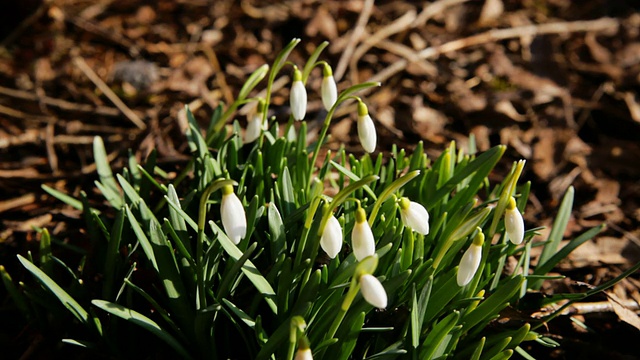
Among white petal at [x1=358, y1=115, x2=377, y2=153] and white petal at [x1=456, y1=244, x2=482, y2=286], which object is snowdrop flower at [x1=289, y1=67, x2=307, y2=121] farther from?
white petal at [x1=456, y1=244, x2=482, y2=286]

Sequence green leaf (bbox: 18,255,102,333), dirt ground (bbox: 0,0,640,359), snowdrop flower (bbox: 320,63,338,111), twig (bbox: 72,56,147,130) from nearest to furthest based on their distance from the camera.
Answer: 1. green leaf (bbox: 18,255,102,333)
2. snowdrop flower (bbox: 320,63,338,111)
3. dirt ground (bbox: 0,0,640,359)
4. twig (bbox: 72,56,147,130)

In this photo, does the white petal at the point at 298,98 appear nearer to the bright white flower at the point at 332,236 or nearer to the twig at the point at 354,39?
the bright white flower at the point at 332,236

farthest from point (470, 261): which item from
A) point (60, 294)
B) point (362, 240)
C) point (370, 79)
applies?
point (370, 79)

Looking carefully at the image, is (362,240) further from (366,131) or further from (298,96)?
(298,96)

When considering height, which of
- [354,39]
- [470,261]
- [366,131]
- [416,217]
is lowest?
[354,39]

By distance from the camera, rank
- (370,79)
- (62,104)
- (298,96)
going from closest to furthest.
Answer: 1. (298,96)
2. (62,104)
3. (370,79)

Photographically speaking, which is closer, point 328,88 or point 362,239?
point 362,239

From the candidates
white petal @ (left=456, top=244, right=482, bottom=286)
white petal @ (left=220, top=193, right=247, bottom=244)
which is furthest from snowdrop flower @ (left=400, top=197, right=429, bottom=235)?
white petal @ (left=220, top=193, right=247, bottom=244)

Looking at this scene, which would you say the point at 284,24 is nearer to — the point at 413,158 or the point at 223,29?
the point at 223,29
